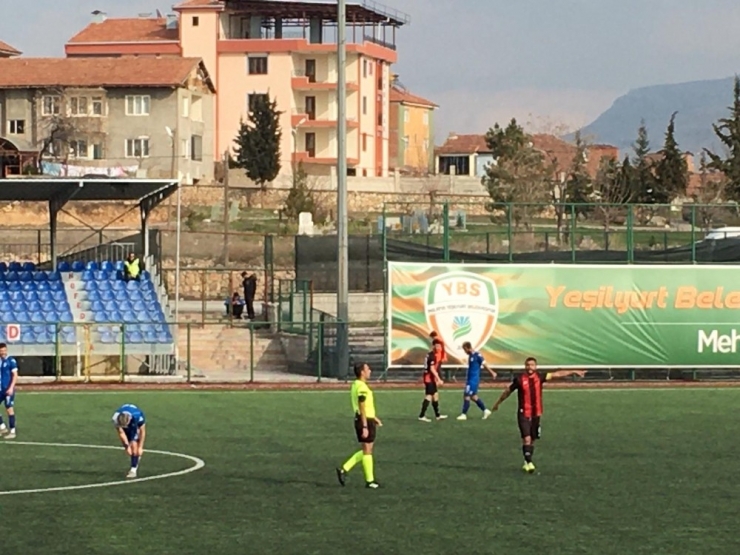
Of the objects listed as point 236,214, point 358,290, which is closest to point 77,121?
point 236,214

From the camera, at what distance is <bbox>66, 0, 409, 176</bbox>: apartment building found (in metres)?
100

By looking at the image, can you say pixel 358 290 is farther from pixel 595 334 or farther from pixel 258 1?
pixel 258 1

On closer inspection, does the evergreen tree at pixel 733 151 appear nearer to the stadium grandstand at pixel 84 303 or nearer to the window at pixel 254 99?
the window at pixel 254 99

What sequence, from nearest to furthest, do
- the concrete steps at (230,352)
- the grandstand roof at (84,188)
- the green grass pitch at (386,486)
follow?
the green grass pitch at (386,486) < the grandstand roof at (84,188) < the concrete steps at (230,352)

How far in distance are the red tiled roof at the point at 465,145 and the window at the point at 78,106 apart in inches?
2298

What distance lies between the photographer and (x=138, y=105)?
90.8 meters

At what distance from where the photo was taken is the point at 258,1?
100000mm

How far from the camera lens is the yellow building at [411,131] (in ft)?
433

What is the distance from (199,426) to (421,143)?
375ft

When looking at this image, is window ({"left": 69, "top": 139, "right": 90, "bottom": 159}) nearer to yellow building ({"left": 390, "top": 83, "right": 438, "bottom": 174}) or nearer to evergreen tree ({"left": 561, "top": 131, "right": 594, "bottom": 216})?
evergreen tree ({"left": 561, "top": 131, "right": 594, "bottom": 216})

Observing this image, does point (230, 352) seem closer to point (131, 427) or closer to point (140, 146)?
point (131, 427)

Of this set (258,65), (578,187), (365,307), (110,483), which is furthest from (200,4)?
(110,483)

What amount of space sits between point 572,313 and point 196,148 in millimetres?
55658

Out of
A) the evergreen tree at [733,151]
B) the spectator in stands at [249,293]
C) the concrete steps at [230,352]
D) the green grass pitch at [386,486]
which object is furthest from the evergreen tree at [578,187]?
the green grass pitch at [386,486]
